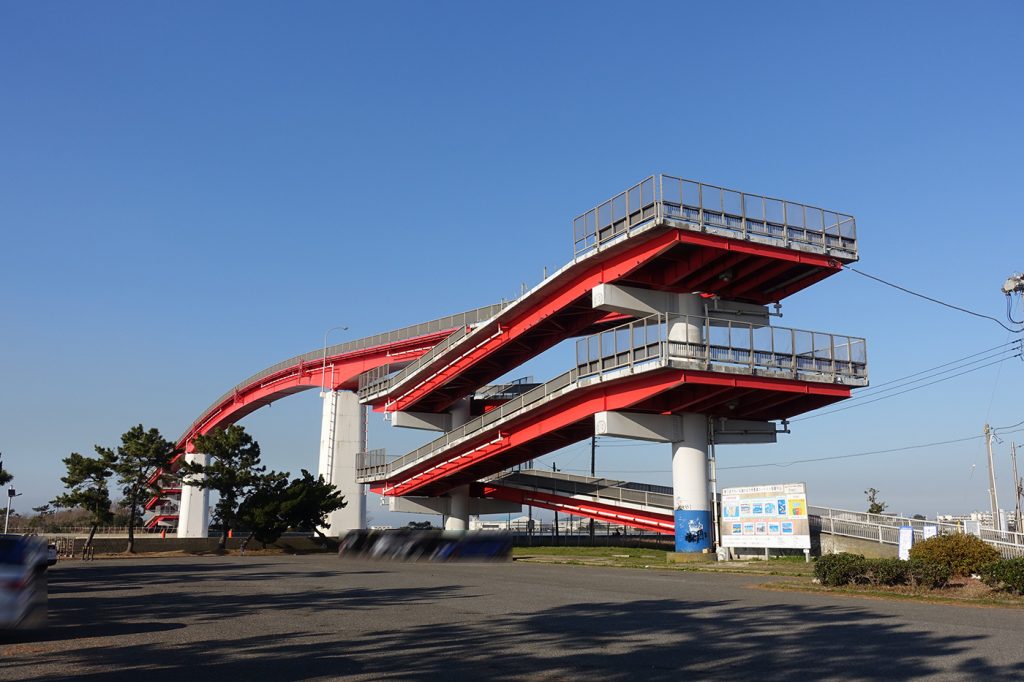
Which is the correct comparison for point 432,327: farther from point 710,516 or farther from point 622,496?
point 710,516

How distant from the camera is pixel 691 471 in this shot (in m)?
36.6

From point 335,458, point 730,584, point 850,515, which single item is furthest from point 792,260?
point 335,458

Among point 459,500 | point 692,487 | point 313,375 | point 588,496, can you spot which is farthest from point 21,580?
point 313,375

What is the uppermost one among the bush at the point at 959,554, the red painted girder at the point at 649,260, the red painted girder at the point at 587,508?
the red painted girder at the point at 649,260

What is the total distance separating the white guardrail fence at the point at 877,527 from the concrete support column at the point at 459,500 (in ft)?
84.4

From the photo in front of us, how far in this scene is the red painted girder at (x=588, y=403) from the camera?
33.4 m

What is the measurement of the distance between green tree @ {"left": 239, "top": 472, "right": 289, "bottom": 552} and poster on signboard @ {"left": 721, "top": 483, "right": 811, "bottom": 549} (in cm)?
2769

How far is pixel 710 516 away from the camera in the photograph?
36.2 m

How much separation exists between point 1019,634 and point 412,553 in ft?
88.3

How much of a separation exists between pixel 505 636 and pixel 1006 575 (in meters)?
12.0

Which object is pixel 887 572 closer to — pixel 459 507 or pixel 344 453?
pixel 459 507

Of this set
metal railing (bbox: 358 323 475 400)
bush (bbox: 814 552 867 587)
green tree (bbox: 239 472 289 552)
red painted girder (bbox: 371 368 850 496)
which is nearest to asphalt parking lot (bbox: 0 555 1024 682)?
bush (bbox: 814 552 867 587)

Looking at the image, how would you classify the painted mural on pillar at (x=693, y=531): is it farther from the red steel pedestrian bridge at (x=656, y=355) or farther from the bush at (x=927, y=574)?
the bush at (x=927, y=574)

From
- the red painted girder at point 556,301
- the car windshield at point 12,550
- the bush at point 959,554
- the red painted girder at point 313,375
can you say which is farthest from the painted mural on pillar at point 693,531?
the car windshield at point 12,550
